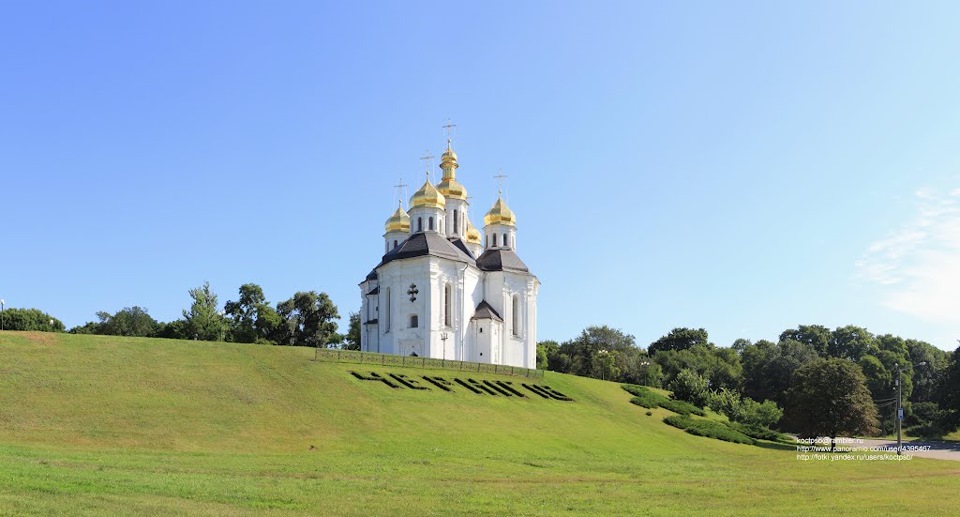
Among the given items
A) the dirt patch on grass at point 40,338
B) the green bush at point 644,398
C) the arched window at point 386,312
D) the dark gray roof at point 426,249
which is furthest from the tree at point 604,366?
the dirt patch on grass at point 40,338

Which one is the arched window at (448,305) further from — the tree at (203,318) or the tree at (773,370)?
the tree at (773,370)

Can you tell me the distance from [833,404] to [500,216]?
3443cm

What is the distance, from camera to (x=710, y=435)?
5316 cm

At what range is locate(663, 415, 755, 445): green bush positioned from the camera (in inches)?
2066

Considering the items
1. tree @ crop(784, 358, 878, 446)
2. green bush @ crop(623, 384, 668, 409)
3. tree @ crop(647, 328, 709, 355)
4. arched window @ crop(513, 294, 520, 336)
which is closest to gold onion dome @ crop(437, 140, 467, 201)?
arched window @ crop(513, 294, 520, 336)

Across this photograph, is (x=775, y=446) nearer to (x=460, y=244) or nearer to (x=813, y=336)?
(x=460, y=244)

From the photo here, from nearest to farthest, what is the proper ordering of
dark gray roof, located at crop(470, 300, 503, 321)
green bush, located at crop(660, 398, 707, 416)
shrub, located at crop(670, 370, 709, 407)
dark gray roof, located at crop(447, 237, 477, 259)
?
green bush, located at crop(660, 398, 707, 416), shrub, located at crop(670, 370, 709, 407), dark gray roof, located at crop(470, 300, 503, 321), dark gray roof, located at crop(447, 237, 477, 259)

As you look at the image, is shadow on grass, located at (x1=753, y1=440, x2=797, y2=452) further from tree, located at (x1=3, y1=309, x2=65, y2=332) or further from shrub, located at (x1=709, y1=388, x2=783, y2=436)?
tree, located at (x1=3, y1=309, x2=65, y2=332)

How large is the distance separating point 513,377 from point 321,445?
2692 cm

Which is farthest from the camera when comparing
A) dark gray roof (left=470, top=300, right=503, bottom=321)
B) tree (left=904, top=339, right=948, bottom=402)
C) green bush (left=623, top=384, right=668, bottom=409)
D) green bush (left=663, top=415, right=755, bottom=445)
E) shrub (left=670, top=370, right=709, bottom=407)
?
tree (left=904, top=339, right=948, bottom=402)

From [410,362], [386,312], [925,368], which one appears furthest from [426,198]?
[925,368]

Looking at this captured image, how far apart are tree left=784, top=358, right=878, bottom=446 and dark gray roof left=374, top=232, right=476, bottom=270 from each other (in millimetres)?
27027

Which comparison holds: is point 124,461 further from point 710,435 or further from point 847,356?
point 847,356

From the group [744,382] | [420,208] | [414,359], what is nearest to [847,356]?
[744,382]
